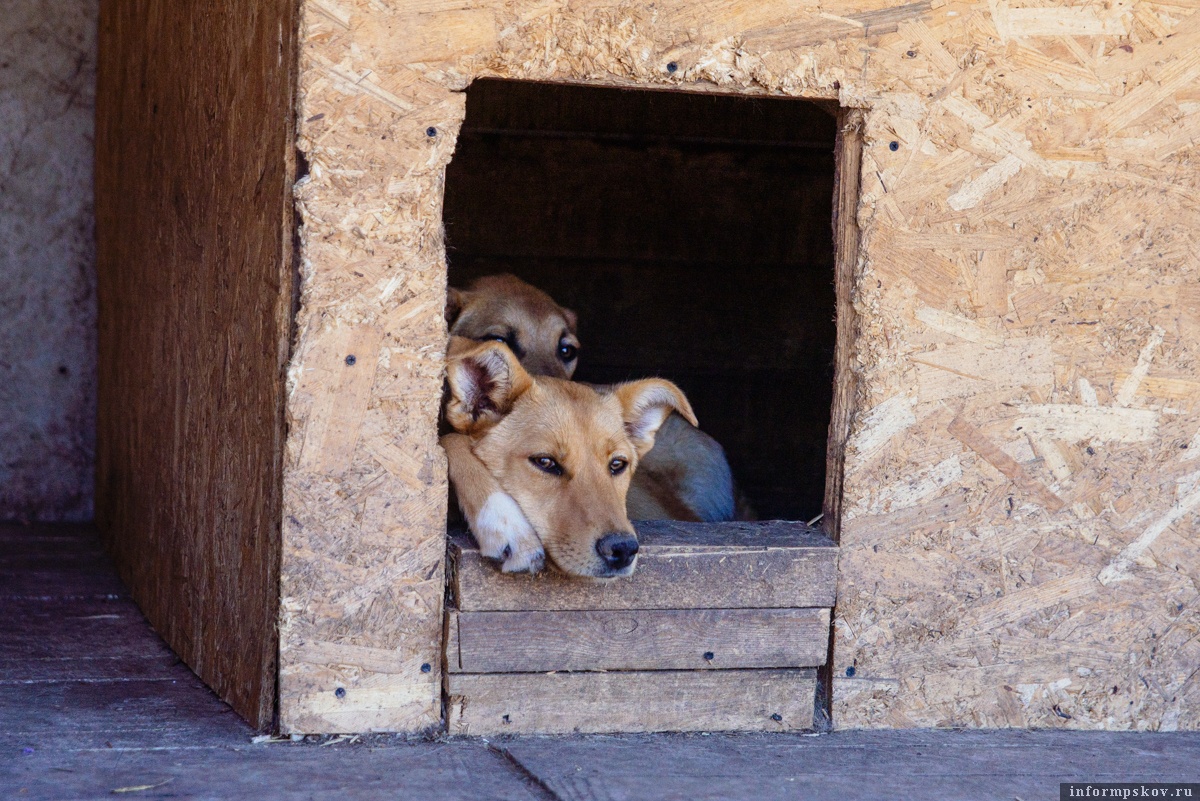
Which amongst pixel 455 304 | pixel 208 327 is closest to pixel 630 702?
pixel 208 327

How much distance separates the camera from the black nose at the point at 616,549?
338cm

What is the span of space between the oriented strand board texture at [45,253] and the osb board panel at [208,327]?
1617 millimetres

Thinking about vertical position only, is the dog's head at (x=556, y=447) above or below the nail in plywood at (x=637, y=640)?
above

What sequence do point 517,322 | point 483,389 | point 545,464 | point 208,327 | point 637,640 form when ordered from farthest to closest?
point 517,322
point 208,327
point 483,389
point 545,464
point 637,640

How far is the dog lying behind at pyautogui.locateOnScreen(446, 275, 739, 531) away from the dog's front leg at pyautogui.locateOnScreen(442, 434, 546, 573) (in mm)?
1232

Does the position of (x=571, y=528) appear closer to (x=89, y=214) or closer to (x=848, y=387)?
(x=848, y=387)

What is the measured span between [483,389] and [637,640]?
919 millimetres

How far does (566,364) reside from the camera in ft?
17.2

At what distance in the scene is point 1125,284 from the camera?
3.79 metres

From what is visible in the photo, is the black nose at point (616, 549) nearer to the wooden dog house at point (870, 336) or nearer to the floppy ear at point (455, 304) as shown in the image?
the wooden dog house at point (870, 336)

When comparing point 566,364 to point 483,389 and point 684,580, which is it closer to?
point 483,389

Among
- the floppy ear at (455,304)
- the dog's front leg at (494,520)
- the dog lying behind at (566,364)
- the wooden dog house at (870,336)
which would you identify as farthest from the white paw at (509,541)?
the floppy ear at (455,304)

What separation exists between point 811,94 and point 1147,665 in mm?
2106

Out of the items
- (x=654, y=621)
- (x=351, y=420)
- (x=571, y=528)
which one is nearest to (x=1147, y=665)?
(x=654, y=621)
